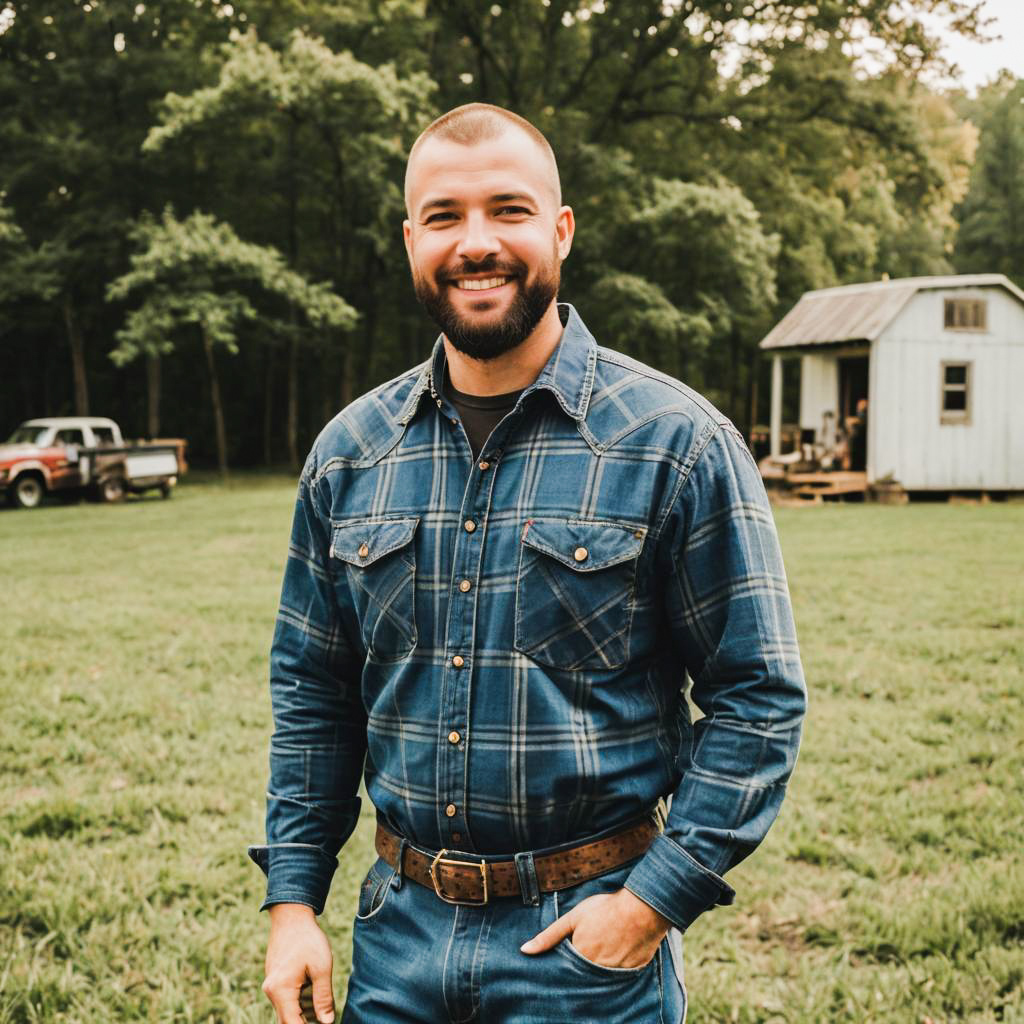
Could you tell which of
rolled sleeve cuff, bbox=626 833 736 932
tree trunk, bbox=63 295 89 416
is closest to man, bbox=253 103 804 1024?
rolled sleeve cuff, bbox=626 833 736 932

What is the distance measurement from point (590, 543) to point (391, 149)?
24978 mm

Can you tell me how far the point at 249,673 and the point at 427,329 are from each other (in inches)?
1260

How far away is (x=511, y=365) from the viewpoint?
2.13 meters

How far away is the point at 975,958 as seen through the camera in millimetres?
3811

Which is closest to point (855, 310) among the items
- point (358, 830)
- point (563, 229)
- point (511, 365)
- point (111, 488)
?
point (111, 488)

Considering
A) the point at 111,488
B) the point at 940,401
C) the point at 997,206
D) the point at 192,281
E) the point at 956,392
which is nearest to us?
the point at 940,401

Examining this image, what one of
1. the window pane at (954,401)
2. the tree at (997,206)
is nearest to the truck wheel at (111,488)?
the window pane at (954,401)

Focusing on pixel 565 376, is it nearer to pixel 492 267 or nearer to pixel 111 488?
pixel 492 267

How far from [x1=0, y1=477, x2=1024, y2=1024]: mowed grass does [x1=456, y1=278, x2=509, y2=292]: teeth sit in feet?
8.51

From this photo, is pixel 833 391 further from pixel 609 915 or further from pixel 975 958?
pixel 609 915

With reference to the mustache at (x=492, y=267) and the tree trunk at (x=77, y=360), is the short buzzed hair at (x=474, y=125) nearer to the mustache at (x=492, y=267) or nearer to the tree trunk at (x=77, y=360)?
the mustache at (x=492, y=267)

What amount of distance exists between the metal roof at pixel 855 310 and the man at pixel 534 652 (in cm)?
2153

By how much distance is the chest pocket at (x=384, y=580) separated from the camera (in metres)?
2.08

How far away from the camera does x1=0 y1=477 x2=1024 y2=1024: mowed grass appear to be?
3.73 metres
